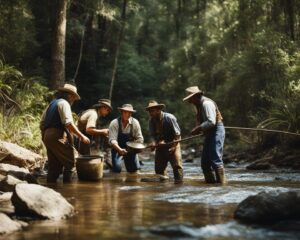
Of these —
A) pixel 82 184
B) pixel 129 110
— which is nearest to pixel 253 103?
pixel 129 110

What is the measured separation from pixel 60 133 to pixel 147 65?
23278 millimetres

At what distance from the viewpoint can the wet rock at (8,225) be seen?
4106 mm

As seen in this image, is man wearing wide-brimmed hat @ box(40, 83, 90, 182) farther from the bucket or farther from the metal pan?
the metal pan

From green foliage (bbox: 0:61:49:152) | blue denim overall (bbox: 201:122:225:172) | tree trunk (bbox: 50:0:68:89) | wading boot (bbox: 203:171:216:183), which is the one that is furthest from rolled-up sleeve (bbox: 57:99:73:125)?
tree trunk (bbox: 50:0:68:89)

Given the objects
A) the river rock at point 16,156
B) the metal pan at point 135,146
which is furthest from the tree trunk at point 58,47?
the metal pan at point 135,146

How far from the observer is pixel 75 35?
74.7ft

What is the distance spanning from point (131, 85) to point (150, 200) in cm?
2222

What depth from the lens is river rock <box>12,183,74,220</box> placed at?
4.72 metres

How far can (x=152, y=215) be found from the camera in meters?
4.89

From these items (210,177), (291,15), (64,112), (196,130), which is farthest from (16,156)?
(291,15)

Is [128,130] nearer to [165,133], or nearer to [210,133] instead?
[165,133]

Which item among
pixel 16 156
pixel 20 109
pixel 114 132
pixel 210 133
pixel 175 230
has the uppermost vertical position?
pixel 20 109

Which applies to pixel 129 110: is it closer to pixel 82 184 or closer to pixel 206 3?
pixel 82 184

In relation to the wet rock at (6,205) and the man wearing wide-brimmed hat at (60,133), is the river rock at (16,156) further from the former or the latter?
the wet rock at (6,205)
